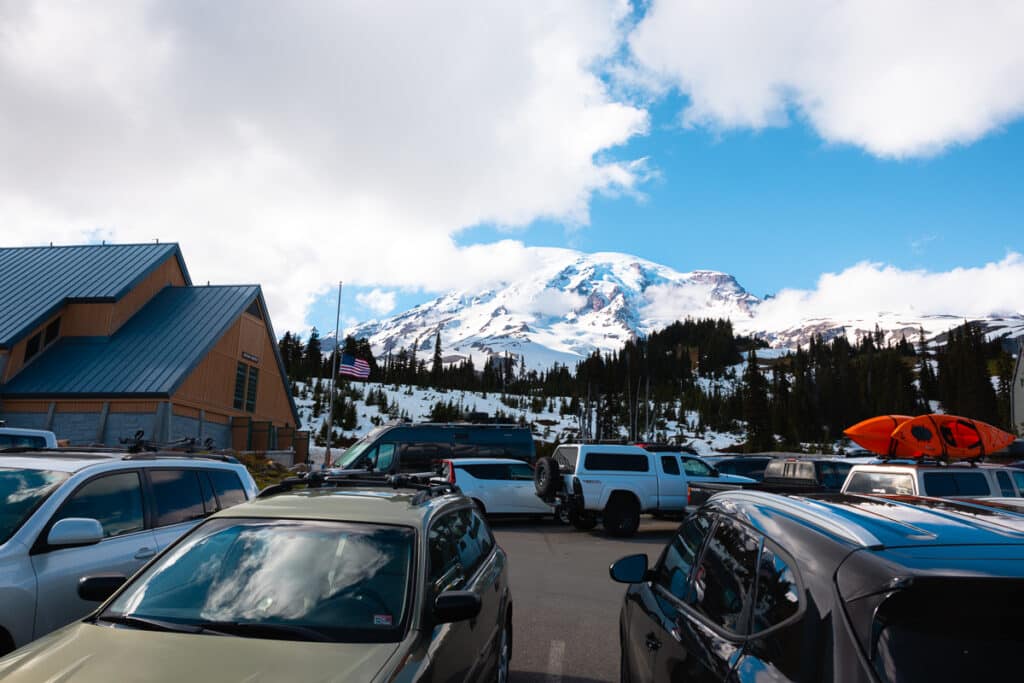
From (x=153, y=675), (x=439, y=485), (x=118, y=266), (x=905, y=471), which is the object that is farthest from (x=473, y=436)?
(x=118, y=266)

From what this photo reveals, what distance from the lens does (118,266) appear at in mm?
32906

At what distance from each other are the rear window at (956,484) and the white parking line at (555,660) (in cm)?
588

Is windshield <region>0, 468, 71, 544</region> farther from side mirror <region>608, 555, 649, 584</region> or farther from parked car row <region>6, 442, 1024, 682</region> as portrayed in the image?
side mirror <region>608, 555, 649, 584</region>

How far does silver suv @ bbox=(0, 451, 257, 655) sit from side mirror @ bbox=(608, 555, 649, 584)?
11.2ft

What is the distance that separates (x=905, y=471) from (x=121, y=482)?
969cm

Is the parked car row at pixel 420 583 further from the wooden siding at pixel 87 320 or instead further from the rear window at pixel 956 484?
the wooden siding at pixel 87 320

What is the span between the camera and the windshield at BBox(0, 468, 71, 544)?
4559mm

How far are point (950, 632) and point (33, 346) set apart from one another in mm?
34410

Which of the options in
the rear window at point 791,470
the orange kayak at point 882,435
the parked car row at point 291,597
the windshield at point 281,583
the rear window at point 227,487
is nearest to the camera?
the parked car row at point 291,597

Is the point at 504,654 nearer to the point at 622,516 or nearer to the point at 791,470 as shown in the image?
the point at 622,516

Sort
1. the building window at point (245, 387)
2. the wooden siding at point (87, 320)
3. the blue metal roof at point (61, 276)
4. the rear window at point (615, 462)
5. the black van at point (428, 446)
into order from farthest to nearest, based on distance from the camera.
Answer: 1. the building window at point (245, 387)
2. the blue metal roof at point (61, 276)
3. the wooden siding at point (87, 320)
4. the black van at point (428, 446)
5. the rear window at point (615, 462)

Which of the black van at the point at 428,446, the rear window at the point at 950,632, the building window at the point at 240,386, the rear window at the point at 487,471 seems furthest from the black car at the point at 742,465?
the building window at the point at 240,386

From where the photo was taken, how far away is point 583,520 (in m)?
16.5

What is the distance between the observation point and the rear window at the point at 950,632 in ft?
6.08
